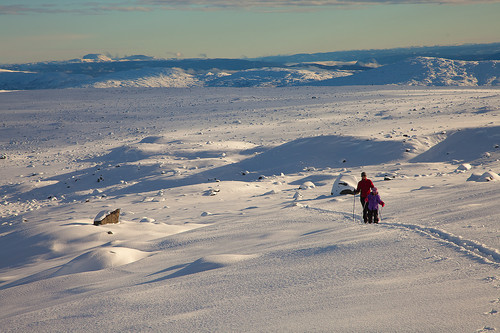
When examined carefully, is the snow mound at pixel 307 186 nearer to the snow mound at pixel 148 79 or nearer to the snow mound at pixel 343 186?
the snow mound at pixel 343 186

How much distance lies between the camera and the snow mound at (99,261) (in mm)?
7125

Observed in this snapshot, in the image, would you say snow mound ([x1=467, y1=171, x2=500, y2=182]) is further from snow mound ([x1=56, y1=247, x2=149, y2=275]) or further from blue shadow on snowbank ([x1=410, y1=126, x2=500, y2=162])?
snow mound ([x1=56, y1=247, x2=149, y2=275])

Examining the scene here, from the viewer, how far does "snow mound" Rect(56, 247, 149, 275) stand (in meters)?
7.12

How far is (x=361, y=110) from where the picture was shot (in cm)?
3316

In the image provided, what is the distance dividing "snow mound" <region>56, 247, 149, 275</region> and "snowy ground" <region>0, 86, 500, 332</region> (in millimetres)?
27

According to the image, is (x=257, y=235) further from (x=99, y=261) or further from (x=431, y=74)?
(x=431, y=74)

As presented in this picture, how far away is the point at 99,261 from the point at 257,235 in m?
2.70

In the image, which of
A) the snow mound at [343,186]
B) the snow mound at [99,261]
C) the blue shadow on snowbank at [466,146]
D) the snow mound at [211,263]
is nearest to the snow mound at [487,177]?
the snow mound at [343,186]

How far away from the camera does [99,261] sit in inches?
285

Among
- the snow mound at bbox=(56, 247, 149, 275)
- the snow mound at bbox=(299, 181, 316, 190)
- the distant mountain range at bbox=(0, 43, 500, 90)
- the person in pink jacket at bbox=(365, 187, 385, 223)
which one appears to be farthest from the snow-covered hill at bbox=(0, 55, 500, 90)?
the snow mound at bbox=(56, 247, 149, 275)

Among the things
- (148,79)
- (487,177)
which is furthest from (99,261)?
(148,79)

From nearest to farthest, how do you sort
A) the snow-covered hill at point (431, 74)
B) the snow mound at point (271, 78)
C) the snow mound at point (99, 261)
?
the snow mound at point (99, 261), the snow-covered hill at point (431, 74), the snow mound at point (271, 78)

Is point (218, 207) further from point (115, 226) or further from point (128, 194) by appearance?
point (128, 194)

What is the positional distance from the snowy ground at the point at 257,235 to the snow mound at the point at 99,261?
27 mm
